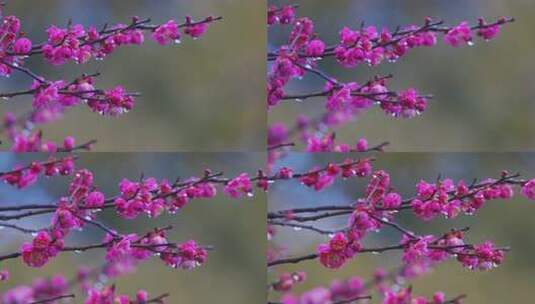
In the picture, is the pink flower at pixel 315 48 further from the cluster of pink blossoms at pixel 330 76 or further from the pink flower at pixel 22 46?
the pink flower at pixel 22 46

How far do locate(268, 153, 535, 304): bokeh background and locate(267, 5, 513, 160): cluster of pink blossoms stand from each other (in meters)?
0.07

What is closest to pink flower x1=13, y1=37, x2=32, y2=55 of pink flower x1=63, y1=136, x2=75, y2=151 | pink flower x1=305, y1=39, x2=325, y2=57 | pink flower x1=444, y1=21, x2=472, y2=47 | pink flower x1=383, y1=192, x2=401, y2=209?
pink flower x1=63, y1=136, x2=75, y2=151

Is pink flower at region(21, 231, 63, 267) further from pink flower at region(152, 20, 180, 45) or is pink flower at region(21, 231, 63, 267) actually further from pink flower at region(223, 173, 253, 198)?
pink flower at region(152, 20, 180, 45)

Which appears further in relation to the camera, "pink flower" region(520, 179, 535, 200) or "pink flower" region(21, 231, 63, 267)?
"pink flower" region(520, 179, 535, 200)

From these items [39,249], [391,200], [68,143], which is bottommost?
[39,249]

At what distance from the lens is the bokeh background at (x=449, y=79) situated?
244 centimetres

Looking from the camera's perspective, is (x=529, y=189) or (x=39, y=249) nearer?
(x=39, y=249)

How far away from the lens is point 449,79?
97.2 inches

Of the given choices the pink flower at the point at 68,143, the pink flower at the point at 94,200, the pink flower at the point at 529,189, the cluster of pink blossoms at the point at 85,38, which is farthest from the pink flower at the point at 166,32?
the pink flower at the point at 529,189

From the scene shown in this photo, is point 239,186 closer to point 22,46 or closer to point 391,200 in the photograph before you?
point 391,200

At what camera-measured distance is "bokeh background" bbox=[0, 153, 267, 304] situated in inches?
94.0

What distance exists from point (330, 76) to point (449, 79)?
382 mm

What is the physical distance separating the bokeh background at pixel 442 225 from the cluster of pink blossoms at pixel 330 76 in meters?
0.07

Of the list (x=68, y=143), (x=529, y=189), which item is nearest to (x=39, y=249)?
(x=68, y=143)
